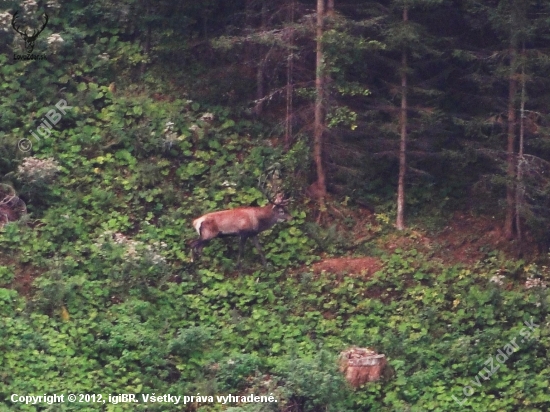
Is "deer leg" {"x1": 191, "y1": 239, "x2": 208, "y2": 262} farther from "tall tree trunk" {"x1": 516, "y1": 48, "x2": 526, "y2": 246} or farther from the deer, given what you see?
"tall tree trunk" {"x1": 516, "y1": 48, "x2": 526, "y2": 246}

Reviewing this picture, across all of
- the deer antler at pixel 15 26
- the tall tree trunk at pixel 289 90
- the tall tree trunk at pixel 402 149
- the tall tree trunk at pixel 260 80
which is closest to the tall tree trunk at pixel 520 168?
the tall tree trunk at pixel 402 149

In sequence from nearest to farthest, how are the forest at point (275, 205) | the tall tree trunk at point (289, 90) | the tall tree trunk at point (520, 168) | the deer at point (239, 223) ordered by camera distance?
the forest at point (275, 205)
the tall tree trunk at point (520, 168)
the deer at point (239, 223)
the tall tree trunk at point (289, 90)

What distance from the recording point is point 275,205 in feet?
55.6

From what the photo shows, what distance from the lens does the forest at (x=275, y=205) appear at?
13.8m

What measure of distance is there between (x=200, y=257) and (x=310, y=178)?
120 inches

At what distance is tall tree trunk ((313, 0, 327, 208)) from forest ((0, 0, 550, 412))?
1.7 inches

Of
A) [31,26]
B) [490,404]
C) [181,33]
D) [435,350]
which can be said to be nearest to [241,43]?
[181,33]

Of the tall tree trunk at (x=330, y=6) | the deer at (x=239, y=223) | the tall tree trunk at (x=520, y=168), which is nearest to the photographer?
the tall tree trunk at (x=520, y=168)

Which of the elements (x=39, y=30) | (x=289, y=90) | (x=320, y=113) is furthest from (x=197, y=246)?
(x=39, y=30)

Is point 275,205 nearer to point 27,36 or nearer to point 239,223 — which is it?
point 239,223

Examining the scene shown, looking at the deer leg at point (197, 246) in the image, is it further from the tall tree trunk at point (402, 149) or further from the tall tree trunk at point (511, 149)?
the tall tree trunk at point (511, 149)

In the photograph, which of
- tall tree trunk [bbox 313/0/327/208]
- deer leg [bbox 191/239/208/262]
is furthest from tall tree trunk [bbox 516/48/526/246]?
deer leg [bbox 191/239/208/262]

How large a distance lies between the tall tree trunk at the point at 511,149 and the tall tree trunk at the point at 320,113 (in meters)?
3.41

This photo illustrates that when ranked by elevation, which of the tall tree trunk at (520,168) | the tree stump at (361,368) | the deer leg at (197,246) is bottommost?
the tree stump at (361,368)
